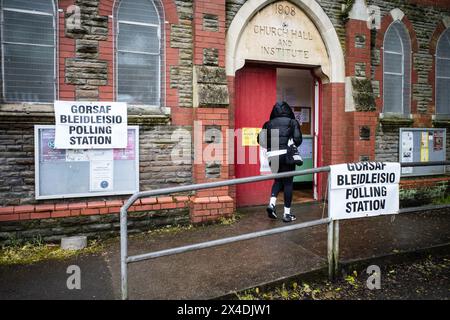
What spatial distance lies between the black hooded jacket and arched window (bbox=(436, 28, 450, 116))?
4747mm

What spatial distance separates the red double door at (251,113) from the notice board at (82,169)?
2070 millimetres

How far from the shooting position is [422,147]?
7.59 metres

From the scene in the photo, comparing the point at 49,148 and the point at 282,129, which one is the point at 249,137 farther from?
the point at 49,148

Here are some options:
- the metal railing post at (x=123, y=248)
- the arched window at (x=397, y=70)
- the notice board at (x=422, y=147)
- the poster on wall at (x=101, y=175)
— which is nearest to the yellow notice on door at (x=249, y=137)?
the poster on wall at (x=101, y=175)

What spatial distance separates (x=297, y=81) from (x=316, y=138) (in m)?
2.27

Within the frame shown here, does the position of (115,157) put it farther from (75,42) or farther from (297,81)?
(297,81)

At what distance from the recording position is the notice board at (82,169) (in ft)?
15.6

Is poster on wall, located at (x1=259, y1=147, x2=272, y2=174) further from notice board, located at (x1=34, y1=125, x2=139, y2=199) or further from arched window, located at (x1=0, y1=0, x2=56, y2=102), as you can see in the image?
arched window, located at (x1=0, y1=0, x2=56, y2=102)

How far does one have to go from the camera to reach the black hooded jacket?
5.32 m

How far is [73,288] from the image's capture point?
11.1 ft

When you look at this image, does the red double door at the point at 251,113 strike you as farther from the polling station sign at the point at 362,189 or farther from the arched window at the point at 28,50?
the arched window at the point at 28,50

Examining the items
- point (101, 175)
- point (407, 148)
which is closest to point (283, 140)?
point (101, 175)

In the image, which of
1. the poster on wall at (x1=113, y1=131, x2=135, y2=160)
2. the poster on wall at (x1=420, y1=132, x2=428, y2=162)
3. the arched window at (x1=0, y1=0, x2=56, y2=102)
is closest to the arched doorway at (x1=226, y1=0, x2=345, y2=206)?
the poster on wall at (x1=113, y1=131, x2=135, y2=160)
